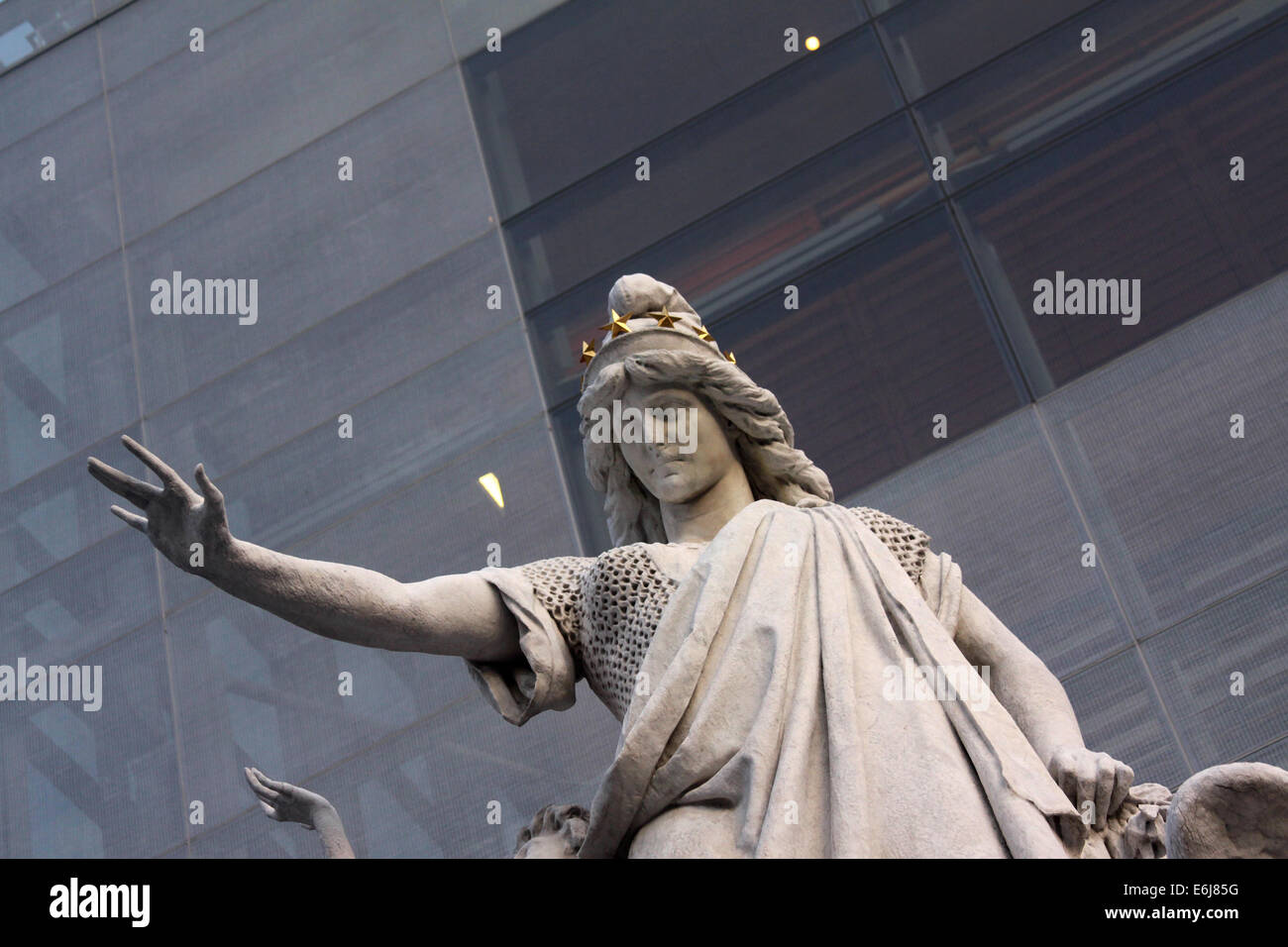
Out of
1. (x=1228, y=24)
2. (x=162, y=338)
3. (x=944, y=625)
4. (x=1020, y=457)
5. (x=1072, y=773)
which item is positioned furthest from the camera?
(x=162, y=338)

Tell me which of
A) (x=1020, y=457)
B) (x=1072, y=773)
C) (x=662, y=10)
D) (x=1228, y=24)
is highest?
(x=662, y=10)

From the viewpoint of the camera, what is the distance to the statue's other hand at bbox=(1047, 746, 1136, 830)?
3.48m

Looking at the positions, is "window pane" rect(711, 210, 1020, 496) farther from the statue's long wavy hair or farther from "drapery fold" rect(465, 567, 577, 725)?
"drapery fold" rect(465, 567, 577, 725)

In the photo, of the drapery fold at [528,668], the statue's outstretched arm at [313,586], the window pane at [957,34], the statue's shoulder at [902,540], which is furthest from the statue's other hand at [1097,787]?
the window pane at [957,34]

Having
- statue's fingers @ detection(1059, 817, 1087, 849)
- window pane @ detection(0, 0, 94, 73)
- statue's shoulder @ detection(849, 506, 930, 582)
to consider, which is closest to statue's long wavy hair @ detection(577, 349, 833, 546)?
statue's shoulder @ detection(849, 506, 930, 582)

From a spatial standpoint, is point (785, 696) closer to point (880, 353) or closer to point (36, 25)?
point (880, 353)

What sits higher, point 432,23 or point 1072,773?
point 432,23

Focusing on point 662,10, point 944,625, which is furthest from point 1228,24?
point 944,625

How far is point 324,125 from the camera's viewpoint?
1161 cm

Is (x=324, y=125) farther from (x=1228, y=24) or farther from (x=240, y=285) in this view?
(x=1228, y=24)

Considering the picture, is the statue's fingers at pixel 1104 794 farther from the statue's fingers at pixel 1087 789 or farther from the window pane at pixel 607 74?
the window pane at pixel 607 74

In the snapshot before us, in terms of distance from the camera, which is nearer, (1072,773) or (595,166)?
(1072,773)

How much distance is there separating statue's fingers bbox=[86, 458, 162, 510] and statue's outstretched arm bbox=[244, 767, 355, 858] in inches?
32.3

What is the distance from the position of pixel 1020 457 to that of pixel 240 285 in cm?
516
